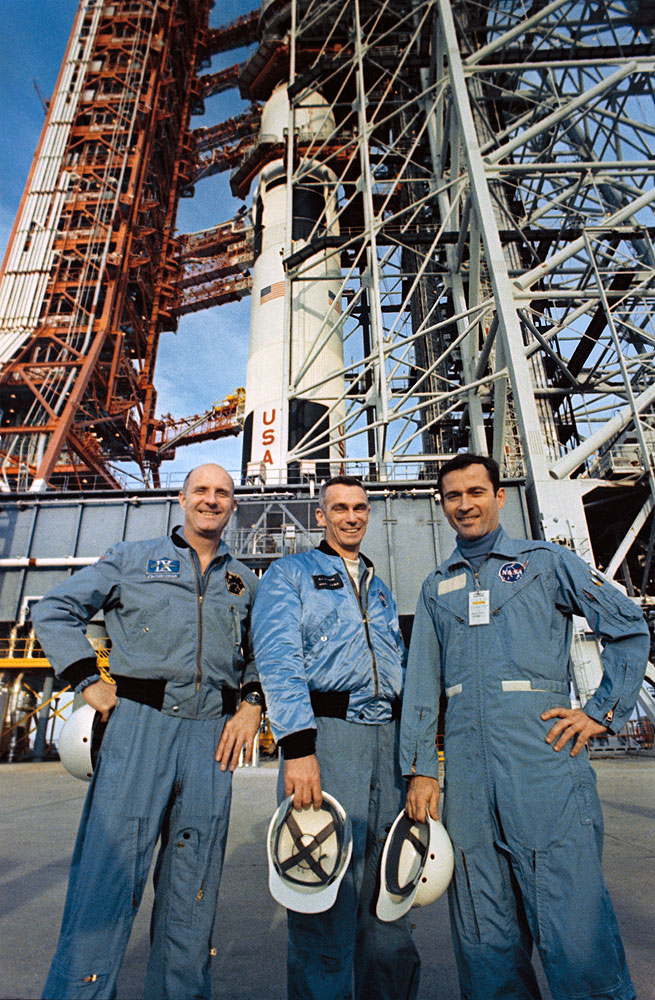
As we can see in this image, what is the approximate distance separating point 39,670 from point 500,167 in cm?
1973

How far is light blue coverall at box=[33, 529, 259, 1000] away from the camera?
2.30 m

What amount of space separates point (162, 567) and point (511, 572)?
1.75m

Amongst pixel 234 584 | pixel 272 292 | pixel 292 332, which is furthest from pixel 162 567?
pixel 272 292

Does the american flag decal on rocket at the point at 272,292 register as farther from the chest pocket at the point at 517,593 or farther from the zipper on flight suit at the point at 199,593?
the chest pocket at the point at 517,593

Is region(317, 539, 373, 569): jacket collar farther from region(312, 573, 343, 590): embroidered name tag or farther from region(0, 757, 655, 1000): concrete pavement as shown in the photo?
region(0, 757, 655, 1000): concrete pavement

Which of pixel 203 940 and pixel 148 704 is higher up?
pixel 148 704

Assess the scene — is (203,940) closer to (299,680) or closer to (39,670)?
(299,680)

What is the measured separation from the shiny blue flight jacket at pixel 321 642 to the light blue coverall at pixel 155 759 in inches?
12.1

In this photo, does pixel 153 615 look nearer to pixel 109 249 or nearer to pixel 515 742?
pixel 515 742

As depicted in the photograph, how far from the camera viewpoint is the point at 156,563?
2941 millimetres

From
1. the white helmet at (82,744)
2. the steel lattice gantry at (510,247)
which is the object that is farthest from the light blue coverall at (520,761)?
the steel lattice gantry at (510,247)

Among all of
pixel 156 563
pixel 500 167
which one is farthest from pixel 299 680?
pixel 500 167

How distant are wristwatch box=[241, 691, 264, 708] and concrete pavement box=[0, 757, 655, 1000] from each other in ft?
4.05

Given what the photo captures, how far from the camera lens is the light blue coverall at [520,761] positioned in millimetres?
2168
